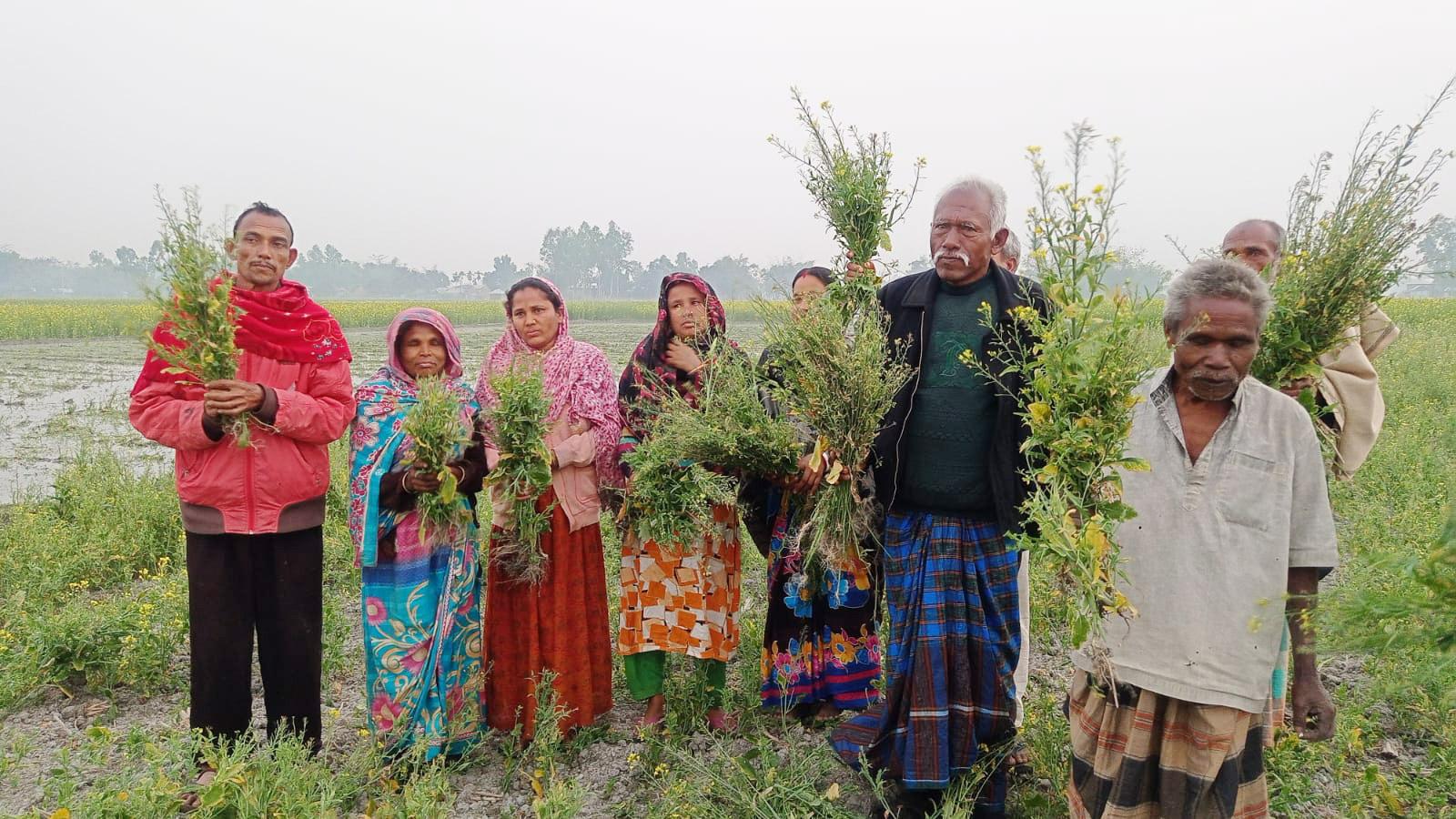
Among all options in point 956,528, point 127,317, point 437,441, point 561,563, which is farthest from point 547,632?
point 127,317

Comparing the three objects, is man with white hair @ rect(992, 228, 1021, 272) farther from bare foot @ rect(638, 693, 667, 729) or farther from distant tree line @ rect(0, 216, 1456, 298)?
distant tree line @ rect(0, 216, 1456, 298)

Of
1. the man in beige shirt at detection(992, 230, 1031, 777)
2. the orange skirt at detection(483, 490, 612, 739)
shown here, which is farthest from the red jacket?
the man in beige shirt at detection(992, 230, 1031, 777)

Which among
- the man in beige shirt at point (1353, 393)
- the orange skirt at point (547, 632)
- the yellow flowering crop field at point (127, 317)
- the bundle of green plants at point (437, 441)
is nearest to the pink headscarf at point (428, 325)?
the bundle of green plants at point (437, 441)

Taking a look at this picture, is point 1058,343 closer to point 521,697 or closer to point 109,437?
point 521,697

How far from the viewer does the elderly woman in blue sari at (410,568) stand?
3100 millimetres

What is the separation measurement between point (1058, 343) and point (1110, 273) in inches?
8.7

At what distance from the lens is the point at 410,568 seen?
313 cm

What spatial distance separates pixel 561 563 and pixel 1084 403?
2294 millimetres

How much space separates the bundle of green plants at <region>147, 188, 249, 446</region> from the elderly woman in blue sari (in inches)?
22.9

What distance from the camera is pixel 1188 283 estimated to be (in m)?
2.09

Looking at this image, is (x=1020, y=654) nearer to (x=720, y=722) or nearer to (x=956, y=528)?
(x=956, y=528)

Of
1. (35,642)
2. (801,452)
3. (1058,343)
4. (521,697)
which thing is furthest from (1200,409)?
(35,642)

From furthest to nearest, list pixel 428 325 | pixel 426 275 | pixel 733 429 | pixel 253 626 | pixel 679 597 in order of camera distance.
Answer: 1. pixel 426 275
2. pixel 679 597
3. pixel 428 325
4. pixel 253 626
5. pixel 733 429

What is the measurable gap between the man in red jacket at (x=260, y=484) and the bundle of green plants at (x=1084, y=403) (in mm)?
2648
